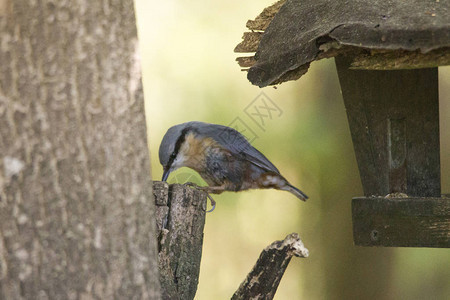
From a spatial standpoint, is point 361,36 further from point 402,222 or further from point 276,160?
point 276,160

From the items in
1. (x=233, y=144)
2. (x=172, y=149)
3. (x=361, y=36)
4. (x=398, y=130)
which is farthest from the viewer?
(x=233, y=144)

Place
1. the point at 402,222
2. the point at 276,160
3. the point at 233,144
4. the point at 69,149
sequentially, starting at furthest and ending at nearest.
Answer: the point at 276,160 → the point at 233,144 → the point at 402,222 → the point at 69,149

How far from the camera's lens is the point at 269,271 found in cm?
251

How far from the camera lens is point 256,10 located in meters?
4.91

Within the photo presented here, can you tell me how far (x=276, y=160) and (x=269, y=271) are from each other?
226cm

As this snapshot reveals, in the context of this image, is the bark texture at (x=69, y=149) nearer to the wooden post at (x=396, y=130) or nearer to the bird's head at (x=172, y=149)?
the wooden post at (x=396, y=130)

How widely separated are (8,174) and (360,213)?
54.3 inches

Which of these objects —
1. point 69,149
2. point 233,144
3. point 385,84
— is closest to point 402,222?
point 385,84

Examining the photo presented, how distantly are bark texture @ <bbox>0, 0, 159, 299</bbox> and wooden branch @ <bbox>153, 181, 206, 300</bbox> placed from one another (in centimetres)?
74

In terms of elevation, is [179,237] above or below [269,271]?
above

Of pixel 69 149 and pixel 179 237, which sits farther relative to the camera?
pixel 179 237

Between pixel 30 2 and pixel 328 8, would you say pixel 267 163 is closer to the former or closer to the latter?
pixel 328 8

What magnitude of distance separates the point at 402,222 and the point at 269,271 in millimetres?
529

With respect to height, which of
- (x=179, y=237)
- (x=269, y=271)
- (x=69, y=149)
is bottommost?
(x=269, y=271)
